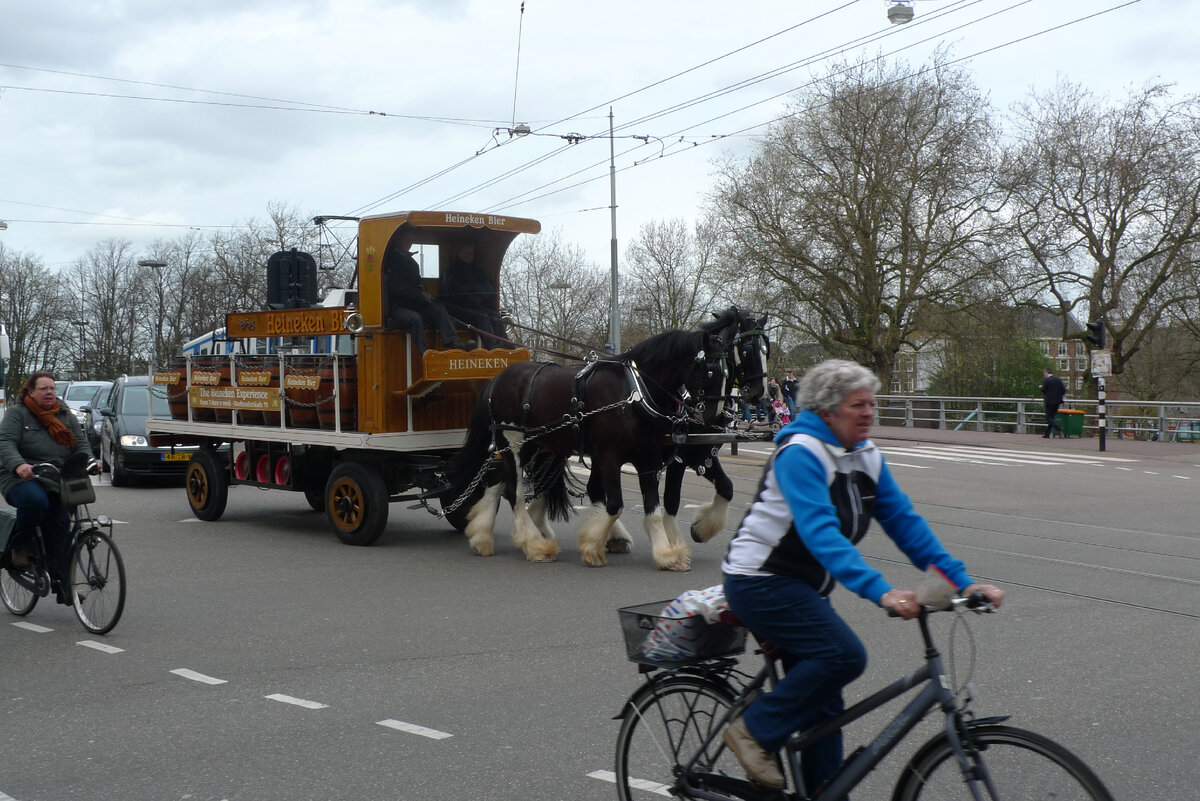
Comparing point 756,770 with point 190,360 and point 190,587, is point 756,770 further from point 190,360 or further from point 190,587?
point 190,360

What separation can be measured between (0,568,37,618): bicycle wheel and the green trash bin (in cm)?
2741

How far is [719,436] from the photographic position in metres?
9.74

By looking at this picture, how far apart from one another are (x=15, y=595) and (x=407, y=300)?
440 cm

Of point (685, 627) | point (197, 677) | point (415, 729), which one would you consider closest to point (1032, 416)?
point (197, 677)

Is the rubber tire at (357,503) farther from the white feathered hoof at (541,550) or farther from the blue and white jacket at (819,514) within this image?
the blue and white jacket at (819,514)

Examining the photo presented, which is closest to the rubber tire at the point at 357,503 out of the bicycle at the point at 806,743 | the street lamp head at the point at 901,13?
the bicycle at the point at 806,743

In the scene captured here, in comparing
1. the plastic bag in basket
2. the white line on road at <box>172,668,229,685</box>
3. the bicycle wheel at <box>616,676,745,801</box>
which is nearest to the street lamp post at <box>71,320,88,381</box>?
the white line on road at <box>172,668,229,685</box>

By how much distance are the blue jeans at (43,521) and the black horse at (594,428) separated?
369 cm

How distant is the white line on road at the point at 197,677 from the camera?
6.30 metres

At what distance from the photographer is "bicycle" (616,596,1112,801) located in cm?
314

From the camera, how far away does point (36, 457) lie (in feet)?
26.2

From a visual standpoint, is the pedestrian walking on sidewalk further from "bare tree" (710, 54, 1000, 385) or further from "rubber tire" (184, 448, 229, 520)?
"rubber tire" (184, 448, 229, 520)

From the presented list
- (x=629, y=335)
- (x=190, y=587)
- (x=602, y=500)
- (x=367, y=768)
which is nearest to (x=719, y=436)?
(x=602, y=500)

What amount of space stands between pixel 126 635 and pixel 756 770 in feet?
17.4
